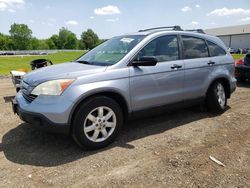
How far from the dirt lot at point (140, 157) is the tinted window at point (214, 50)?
137 cm

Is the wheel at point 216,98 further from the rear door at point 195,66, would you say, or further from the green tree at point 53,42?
the green tree at point 53,42

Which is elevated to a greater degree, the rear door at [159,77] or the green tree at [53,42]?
the green tree at [53,42]

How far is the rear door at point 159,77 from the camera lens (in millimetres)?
4570

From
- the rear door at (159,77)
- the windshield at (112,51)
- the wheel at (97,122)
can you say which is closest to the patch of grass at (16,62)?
the windshield at (112,51)

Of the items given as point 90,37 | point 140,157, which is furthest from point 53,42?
point 140,157

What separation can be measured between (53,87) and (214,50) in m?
3.55

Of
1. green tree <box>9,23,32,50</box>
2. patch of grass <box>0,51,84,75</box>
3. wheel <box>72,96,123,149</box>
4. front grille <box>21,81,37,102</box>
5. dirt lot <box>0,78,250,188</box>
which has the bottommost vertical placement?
dirt lot <box>0,78,250,188</box>

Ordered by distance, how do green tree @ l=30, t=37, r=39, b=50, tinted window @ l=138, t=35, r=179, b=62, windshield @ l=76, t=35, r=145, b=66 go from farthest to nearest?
green tree @ l=30, t=37, r=39, b=50, tinted window @ l=138, t=35, r=179, b=62, windshield @ l=76, t=35, r=145, b=66

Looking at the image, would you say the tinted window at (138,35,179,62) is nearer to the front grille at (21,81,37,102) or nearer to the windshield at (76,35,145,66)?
the windshield at (76,35,145,66)

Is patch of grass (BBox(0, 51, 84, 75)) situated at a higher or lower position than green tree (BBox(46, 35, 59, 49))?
lower

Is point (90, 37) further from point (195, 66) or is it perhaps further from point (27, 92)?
point (27, 92)

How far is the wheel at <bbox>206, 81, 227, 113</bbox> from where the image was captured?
5.90 metres

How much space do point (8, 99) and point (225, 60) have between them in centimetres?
510

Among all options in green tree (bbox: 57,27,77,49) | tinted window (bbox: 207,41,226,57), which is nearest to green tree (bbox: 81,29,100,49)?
green tree (bbox: 57,27,77,49)
